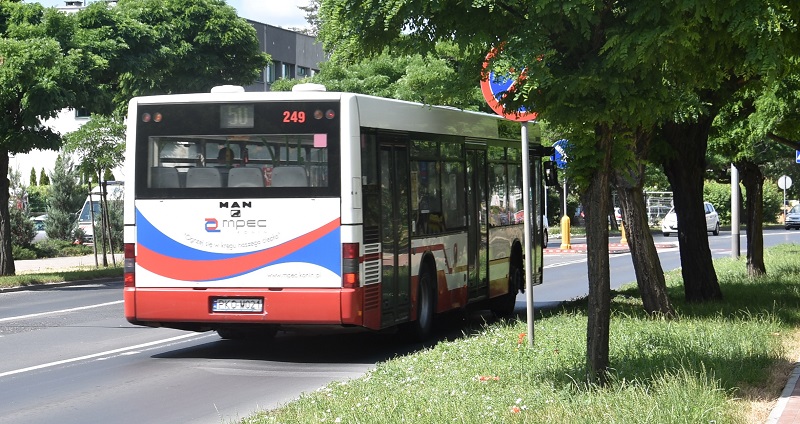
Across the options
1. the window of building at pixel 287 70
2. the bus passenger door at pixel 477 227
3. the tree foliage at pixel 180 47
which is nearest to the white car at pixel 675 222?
the window of building at pixel 287 70

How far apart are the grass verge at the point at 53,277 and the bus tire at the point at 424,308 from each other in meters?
13.2

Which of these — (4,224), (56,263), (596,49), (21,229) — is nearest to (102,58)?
(4,224)

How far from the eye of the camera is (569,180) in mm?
9766

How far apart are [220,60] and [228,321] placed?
88.0 ft

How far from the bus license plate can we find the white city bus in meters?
0.01

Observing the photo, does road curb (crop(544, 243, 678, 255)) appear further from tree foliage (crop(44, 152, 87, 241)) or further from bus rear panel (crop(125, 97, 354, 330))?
bus rear panel (crop(125, 97, 354, 330))

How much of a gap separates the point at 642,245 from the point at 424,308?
3.05 meters

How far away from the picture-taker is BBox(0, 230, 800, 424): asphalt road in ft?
33.1

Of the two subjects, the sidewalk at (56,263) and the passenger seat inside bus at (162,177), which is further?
the sidewalk at (56,263)

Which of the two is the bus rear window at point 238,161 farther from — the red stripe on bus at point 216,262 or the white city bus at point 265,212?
the red stripe on bus at point 216,262

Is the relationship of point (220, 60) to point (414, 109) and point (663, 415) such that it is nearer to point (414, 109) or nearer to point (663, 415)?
point (414, 109)

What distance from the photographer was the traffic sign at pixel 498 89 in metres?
9.42

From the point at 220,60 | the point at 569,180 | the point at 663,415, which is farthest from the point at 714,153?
the point at 220,60

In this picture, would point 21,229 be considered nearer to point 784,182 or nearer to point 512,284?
point 512,284
